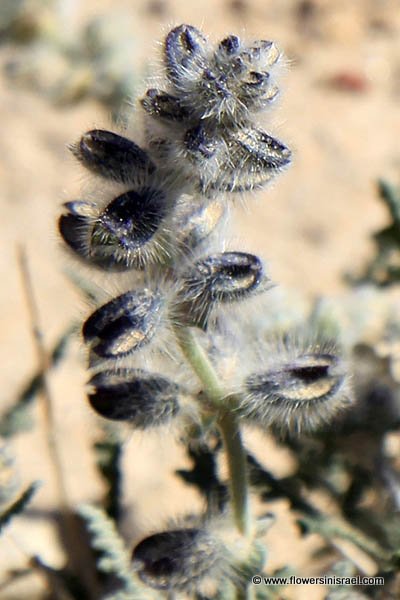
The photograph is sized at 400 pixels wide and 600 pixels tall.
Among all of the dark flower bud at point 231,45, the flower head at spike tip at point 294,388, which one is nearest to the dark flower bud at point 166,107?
the dark flower bud at point 231,45

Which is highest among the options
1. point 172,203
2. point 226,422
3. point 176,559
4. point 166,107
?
point 166,107

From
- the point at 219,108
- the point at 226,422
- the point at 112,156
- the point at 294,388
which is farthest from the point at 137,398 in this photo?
the point at 219,108

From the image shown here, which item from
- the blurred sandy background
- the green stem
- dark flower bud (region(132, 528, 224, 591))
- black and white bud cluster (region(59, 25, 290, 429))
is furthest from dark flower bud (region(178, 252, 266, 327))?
dark flower bud (region(132, 528, 224, 591))

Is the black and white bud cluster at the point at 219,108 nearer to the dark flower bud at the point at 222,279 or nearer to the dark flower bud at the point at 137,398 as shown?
the dark flower bud at the point at 222,279

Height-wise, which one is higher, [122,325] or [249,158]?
[249,158]

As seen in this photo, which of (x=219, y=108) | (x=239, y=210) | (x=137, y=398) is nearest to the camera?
(x=219, y=108)

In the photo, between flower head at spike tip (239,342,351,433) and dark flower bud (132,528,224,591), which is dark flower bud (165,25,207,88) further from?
dark flower bud (132,528,224,591)

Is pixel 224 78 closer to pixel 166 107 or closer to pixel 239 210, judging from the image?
pixel 166 107

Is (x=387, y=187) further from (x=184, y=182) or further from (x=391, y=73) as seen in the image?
(x=391, y=73)
